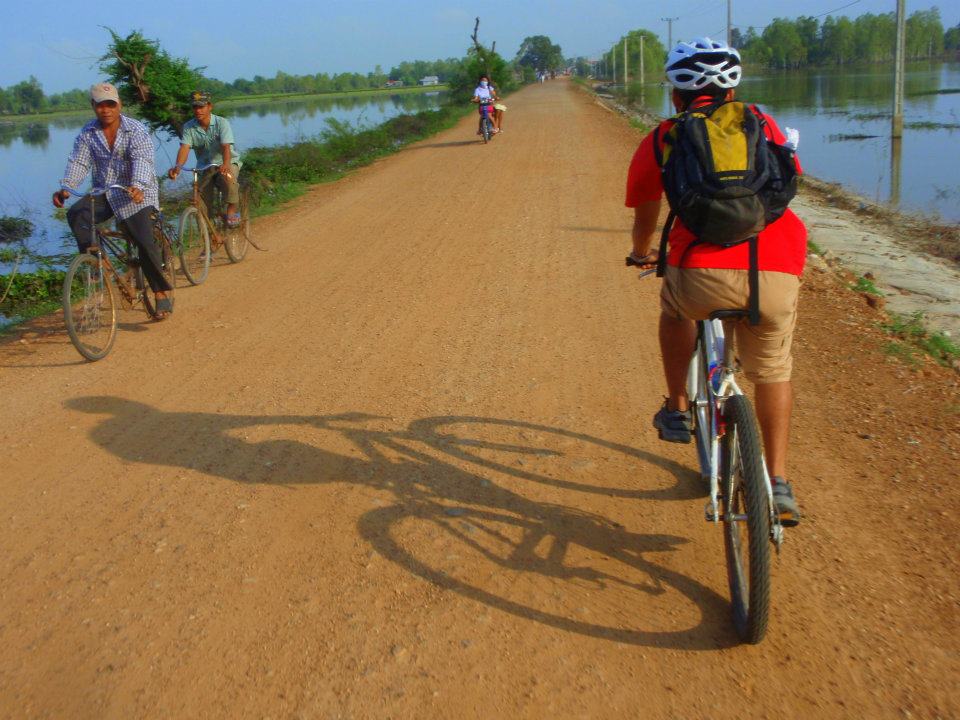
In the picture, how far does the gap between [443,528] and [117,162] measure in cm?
434

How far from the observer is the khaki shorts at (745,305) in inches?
108

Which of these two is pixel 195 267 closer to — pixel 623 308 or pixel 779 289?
pixel 623 308

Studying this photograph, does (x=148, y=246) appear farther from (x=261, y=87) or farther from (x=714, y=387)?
Answer: (x=261, y=87)

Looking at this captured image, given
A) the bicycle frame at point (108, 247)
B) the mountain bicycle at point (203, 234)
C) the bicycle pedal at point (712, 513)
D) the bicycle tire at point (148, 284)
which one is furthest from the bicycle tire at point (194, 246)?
the bicycle pedal at point (712, 513)

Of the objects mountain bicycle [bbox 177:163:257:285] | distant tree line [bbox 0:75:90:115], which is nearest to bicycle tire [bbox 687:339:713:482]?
mountain bicycle [bbox 177:163:257:285]

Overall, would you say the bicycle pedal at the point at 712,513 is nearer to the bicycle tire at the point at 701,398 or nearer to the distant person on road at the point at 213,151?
the bicycle tire at the point at 701,398

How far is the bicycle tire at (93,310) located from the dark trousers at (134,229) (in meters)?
0.21

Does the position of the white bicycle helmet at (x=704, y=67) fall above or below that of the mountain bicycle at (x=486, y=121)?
below

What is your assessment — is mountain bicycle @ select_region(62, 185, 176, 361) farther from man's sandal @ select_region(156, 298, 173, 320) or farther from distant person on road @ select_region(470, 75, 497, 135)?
distant person on road @ select_region(470, 75, 497, 135)

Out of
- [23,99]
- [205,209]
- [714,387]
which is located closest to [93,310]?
[205,209]

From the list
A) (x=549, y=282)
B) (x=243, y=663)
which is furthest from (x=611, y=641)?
(x=549, y=282)

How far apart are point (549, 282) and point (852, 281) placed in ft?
9.16

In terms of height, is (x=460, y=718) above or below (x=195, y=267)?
below

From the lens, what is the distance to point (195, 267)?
326 inches
